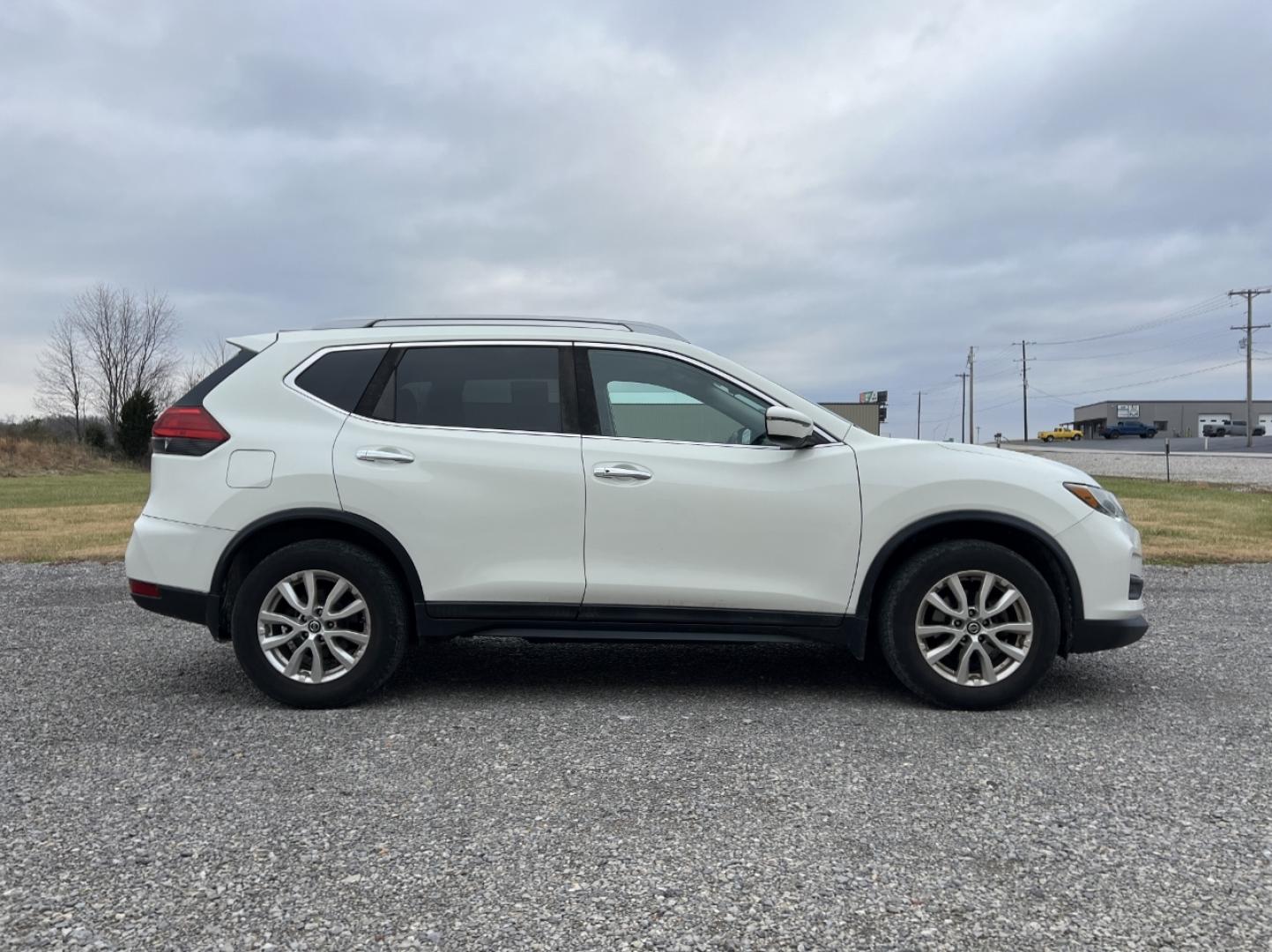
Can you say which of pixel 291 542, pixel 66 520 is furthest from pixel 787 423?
pixel 66 520

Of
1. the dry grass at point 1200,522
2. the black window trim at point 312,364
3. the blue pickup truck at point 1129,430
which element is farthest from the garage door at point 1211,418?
the black window trim at point 312,364

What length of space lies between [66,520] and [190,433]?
45.3 ft

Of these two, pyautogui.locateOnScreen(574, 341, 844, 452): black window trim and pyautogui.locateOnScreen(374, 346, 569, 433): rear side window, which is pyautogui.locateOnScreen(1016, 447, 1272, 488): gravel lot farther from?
pyautogui.locateOnScreen(374, 346, 569, 433): rear side window

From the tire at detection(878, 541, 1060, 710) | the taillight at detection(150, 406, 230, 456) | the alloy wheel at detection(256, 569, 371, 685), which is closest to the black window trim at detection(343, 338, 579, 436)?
the taillight at detection(150, 406, 230, 456)

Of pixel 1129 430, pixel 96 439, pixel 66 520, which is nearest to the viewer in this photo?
pixel 66 520

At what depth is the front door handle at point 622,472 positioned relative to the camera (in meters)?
4.33

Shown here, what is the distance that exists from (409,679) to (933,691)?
2644mm

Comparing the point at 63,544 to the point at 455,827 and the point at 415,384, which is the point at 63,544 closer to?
the point at 415,384

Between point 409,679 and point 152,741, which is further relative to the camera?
point 409,679

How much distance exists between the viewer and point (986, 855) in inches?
115

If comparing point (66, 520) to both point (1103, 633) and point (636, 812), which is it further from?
point (1103, 633)

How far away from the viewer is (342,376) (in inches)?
180

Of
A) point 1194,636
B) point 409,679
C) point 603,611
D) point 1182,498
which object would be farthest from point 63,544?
point 1182,498

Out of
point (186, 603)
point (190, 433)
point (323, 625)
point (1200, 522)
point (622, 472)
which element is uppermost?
point (190, 433)
